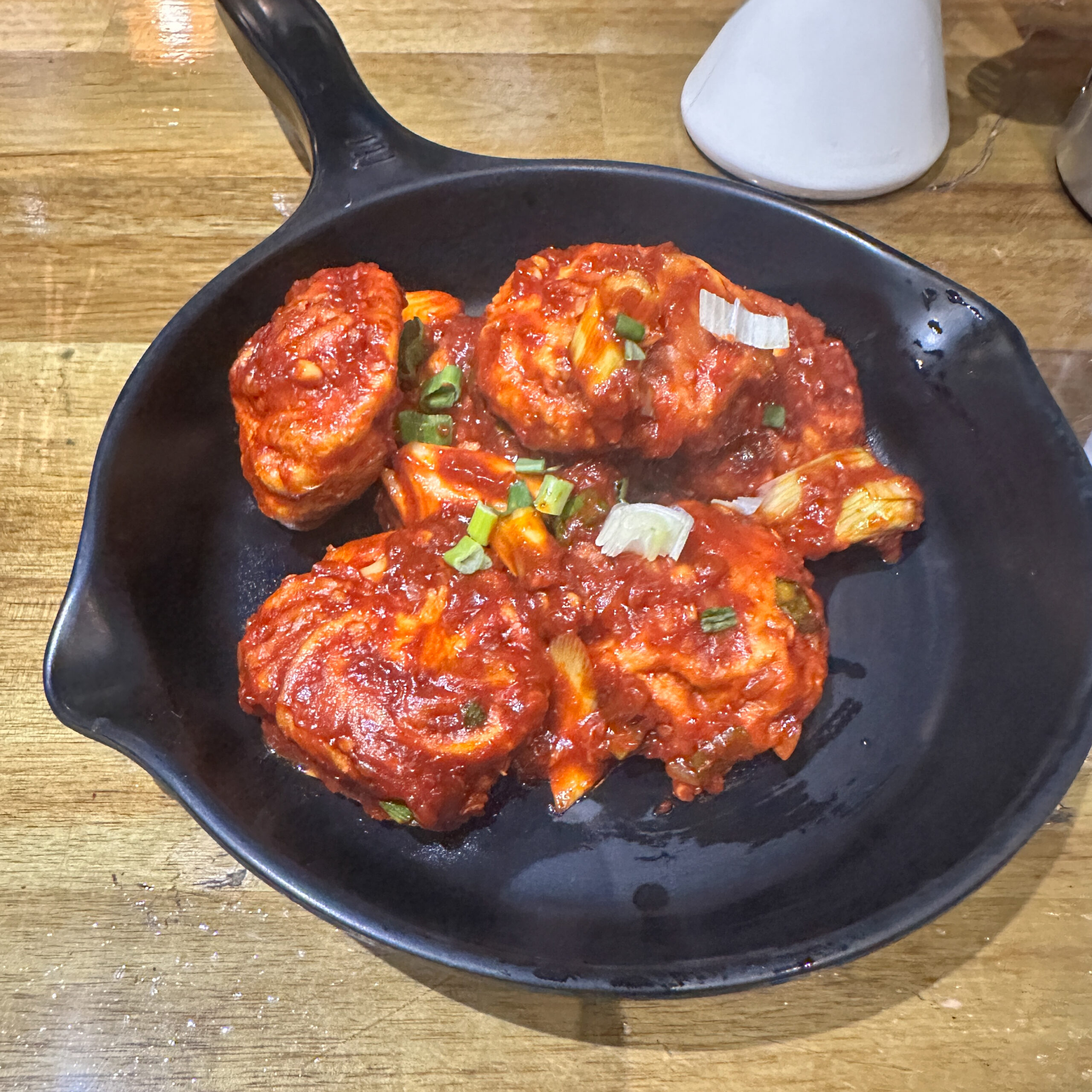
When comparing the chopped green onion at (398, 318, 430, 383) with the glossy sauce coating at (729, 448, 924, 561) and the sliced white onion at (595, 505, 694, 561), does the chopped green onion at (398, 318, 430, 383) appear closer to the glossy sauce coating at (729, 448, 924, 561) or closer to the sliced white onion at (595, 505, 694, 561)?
the sliced white onion at (595, 505, 694, 561)

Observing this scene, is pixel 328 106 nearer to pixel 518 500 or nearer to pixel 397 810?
pixel 518 500

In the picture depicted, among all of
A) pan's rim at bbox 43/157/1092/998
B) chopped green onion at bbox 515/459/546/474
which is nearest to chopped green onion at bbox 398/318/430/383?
chopped green onion at bbox 515/459/546/474

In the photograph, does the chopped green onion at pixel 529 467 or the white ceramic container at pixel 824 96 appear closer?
the chopped green onion at pixel 529 467

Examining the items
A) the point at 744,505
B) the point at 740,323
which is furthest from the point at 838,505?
the point at 740,323

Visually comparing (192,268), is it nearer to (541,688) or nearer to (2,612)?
(2,612)

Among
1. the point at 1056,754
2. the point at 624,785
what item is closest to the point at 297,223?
the point at 624,785

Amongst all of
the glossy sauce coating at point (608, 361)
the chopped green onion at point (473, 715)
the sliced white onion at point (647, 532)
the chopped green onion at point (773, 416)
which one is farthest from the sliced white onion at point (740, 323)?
the chopped green onion at point (473, 715)

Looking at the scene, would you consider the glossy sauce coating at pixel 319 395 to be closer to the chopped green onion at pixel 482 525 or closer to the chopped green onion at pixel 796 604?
the chopped green onion at pixel 482 525
